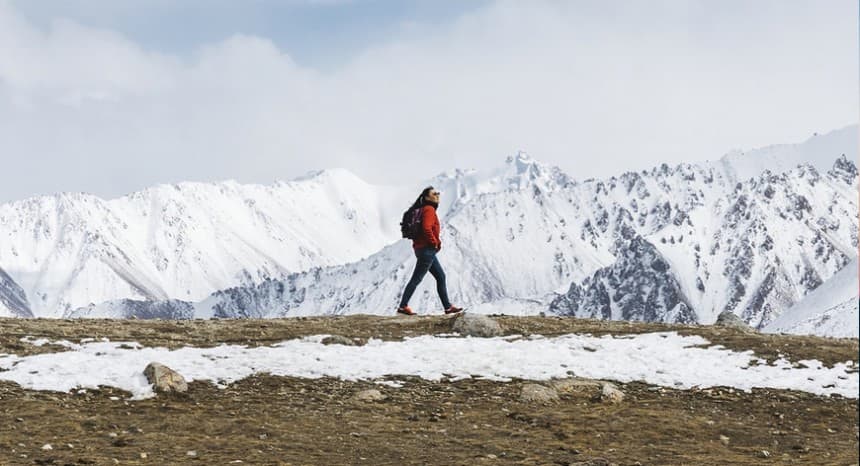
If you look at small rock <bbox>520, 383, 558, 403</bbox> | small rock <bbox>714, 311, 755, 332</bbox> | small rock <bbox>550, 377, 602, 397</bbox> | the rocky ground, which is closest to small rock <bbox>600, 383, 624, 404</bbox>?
the rocky ground

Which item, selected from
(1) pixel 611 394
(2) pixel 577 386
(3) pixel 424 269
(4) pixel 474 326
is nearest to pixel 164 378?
(2) pixel 577 386

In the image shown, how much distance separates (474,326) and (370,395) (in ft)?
22.2

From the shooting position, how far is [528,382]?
2269cm

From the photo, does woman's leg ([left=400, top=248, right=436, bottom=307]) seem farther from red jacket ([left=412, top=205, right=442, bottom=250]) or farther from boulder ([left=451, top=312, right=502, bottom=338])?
boulder ([left=451, top=312, right=502, bottom=338])

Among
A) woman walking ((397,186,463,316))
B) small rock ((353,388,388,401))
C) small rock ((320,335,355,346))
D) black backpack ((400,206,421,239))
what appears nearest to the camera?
small rock ((353,388,388,401))

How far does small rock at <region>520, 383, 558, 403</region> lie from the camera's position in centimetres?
2131

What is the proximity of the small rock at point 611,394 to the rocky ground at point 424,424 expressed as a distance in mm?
45

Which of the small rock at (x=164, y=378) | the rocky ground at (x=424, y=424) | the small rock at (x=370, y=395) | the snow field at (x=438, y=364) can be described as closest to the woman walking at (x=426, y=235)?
the snow field at (x=438, y=364)

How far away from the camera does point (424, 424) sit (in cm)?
1945

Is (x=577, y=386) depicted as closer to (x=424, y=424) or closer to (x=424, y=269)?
(x=424, y=424)

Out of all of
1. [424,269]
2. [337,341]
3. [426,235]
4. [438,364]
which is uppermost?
[426,235]

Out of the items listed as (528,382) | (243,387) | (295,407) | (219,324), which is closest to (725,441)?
(528,382)

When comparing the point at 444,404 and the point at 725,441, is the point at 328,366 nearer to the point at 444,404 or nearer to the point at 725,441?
the point at 444,404

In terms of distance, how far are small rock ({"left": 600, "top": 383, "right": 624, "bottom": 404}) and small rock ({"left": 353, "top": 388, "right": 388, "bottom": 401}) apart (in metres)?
4.85
